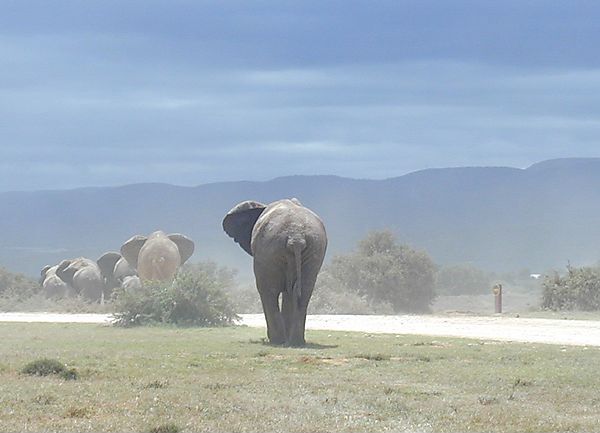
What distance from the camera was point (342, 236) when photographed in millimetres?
187000

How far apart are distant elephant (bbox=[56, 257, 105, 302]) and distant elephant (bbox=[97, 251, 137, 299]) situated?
13.3 inches

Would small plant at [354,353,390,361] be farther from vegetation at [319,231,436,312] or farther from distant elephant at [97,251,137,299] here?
distant elephant at [97,251,137,299]

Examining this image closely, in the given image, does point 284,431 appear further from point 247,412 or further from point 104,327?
point 104,327

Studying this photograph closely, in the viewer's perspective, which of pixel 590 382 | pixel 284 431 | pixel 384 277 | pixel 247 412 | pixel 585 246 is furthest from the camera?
pixel 585 246

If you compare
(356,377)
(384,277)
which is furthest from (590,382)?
(384,277)

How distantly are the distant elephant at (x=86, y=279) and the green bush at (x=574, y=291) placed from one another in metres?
20.6

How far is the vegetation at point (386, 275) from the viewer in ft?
177

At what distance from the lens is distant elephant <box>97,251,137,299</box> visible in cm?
5475

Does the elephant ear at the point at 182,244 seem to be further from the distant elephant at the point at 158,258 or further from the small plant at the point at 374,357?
the small plant at the point at 374,357

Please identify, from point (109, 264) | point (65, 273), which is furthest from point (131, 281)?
point (65, 273)

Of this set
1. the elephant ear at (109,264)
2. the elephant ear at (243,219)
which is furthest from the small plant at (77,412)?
the elephant ear at (109,264)

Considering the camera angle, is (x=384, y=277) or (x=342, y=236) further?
(x=342, y=236)

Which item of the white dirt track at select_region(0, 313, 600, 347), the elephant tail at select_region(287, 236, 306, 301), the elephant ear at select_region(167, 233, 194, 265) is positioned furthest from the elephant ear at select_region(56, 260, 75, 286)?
the elephant tail at select_region(287, 236, 306, 301)

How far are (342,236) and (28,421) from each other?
572ft
